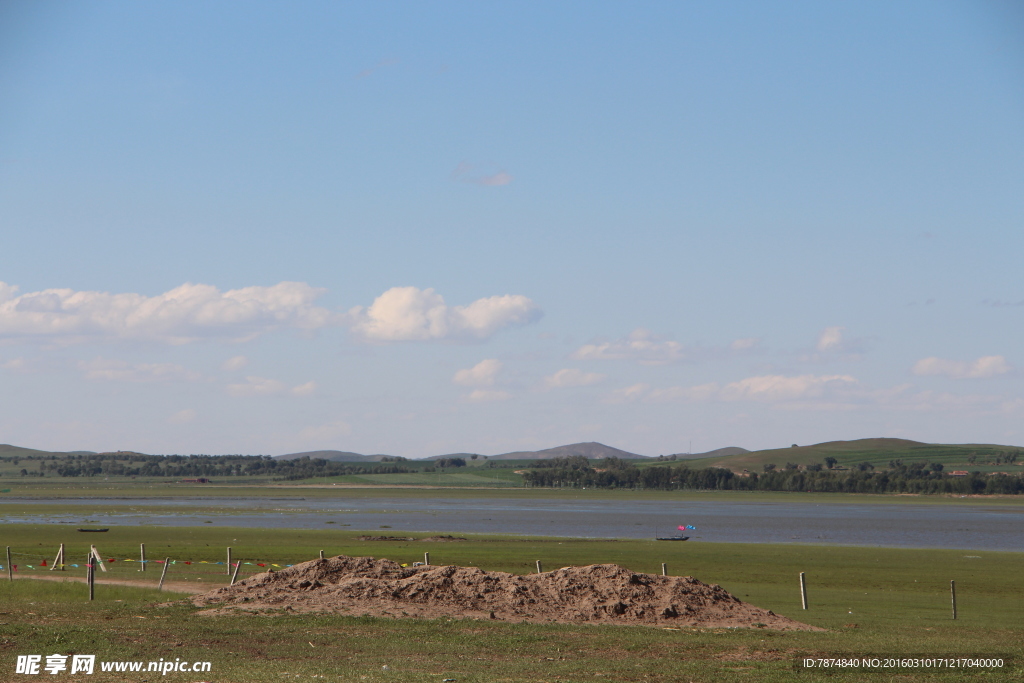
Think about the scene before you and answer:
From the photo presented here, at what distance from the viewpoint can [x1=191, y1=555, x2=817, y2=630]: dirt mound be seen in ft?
90.0

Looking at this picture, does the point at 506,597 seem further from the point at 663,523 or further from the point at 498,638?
the point at 663,523

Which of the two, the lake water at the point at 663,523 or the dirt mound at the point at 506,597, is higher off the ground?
the dirt mound at the point at 506,597

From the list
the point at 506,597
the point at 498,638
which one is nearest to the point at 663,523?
the point at 506,597

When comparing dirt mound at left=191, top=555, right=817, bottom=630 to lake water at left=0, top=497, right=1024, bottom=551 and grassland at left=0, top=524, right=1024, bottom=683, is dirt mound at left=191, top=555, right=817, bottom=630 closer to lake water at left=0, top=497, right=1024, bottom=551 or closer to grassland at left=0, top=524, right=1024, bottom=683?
grassland at left=0, top=524, right=1024, bottom=683

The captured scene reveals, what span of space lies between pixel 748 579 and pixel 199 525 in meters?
63.3

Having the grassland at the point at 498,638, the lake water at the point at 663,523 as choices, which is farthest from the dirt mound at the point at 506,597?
the lake water at the point at 663,523

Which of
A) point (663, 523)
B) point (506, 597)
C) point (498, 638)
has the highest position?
point (506, 597)

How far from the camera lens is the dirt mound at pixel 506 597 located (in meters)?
27.4

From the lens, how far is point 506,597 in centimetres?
2875

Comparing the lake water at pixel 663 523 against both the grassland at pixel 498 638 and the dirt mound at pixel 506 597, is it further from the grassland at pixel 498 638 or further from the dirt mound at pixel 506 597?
the dirt mound at pixel 506 597

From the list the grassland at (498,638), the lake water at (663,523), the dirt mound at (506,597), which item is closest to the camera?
the grassland at (498,638)

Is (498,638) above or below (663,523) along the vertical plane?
above

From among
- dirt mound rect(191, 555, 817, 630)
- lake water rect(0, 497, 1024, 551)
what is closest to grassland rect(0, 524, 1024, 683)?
dirt mound rect(191, 555, 817, 630)

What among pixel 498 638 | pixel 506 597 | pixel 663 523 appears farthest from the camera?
pixel 663 523
